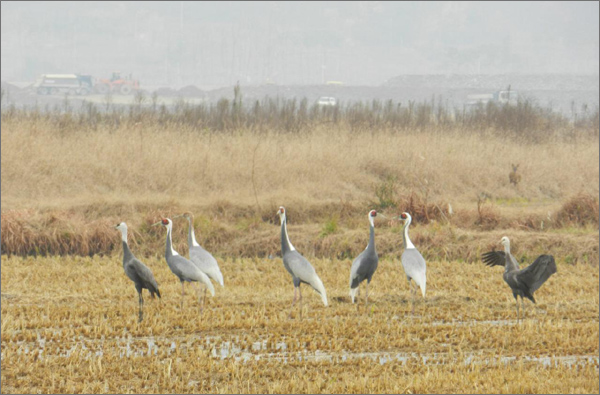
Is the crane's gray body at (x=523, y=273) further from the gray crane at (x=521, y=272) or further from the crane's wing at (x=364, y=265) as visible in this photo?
the crane's wing at (x=364, y=265)

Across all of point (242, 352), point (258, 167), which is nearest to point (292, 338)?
point (242, 352)

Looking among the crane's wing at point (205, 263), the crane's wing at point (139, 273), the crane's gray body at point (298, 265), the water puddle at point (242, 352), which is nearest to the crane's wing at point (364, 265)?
the crane's gray body at point (298, 265)

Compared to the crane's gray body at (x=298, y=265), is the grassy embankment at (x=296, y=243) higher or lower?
lower

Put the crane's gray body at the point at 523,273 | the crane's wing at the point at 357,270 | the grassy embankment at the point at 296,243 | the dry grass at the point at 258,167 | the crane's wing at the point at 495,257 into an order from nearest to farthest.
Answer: the grassy embankment at the point at 296,243
the crane's gray body at the point at 523,273
the crane's wing at the point at 495,257
the crane's wing at the point at 357,270
the dry grass at the point at 258,167

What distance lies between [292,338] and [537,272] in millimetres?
2368

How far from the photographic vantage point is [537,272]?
8297mm

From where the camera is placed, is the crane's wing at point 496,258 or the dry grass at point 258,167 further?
the dry grass at point 258,167

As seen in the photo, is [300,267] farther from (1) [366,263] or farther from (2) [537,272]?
(2) [537,272]

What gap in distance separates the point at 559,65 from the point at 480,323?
73564 mm

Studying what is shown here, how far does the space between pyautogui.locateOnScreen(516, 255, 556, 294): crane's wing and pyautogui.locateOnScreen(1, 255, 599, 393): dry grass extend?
0.53 meters

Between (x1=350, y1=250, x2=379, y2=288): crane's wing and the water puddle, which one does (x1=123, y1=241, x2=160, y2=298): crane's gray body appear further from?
(x1=350, y1=250, x2=379, y2=288): crane's wing

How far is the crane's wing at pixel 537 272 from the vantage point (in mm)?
7930

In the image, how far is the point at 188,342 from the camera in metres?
8.41

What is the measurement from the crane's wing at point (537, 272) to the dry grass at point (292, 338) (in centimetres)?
53
